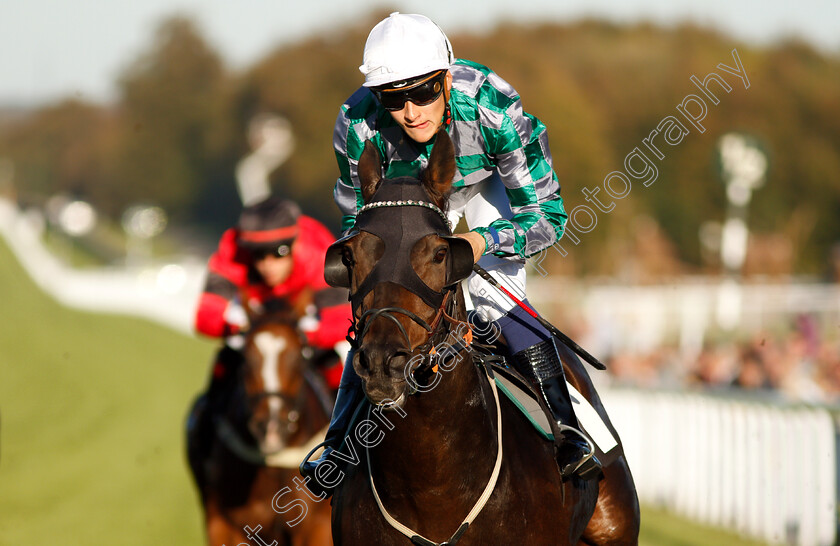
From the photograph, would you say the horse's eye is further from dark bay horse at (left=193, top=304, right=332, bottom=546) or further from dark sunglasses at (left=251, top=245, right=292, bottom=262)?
dark sunglasses at (left=251, top=245, right=292, bottom=262)

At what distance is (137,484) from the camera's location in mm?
11258

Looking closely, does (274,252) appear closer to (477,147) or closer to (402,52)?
(477,147)

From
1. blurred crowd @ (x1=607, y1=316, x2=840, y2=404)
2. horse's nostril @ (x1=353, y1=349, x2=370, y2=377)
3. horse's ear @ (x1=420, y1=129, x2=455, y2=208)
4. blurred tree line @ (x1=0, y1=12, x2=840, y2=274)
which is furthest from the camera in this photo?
blurred tree line @ (x1=0, y1=12, x2=840, y2=274)

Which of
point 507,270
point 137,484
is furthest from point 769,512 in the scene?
point 137,484

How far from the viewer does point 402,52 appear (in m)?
3.38

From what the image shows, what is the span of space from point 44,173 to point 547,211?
4625 inches

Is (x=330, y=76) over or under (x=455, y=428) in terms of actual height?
over

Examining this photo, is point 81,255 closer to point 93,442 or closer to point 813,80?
point 813,80

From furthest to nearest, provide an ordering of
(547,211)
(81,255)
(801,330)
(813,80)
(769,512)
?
(81,255) → (813,80) → (801,330) → (769,512) → (547,211)

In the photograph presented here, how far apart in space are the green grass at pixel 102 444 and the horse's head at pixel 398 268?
594cm

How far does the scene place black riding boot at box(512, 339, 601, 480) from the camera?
370 cm

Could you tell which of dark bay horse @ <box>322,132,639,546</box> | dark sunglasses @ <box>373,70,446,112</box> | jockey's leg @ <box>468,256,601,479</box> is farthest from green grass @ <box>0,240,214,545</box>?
dark sunglasses @ <box>373,70,446,112</box>

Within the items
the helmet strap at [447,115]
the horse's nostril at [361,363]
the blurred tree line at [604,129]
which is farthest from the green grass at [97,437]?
the blurred tree line at [604,129]

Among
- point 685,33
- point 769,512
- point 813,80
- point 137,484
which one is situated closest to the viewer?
point 769,512
